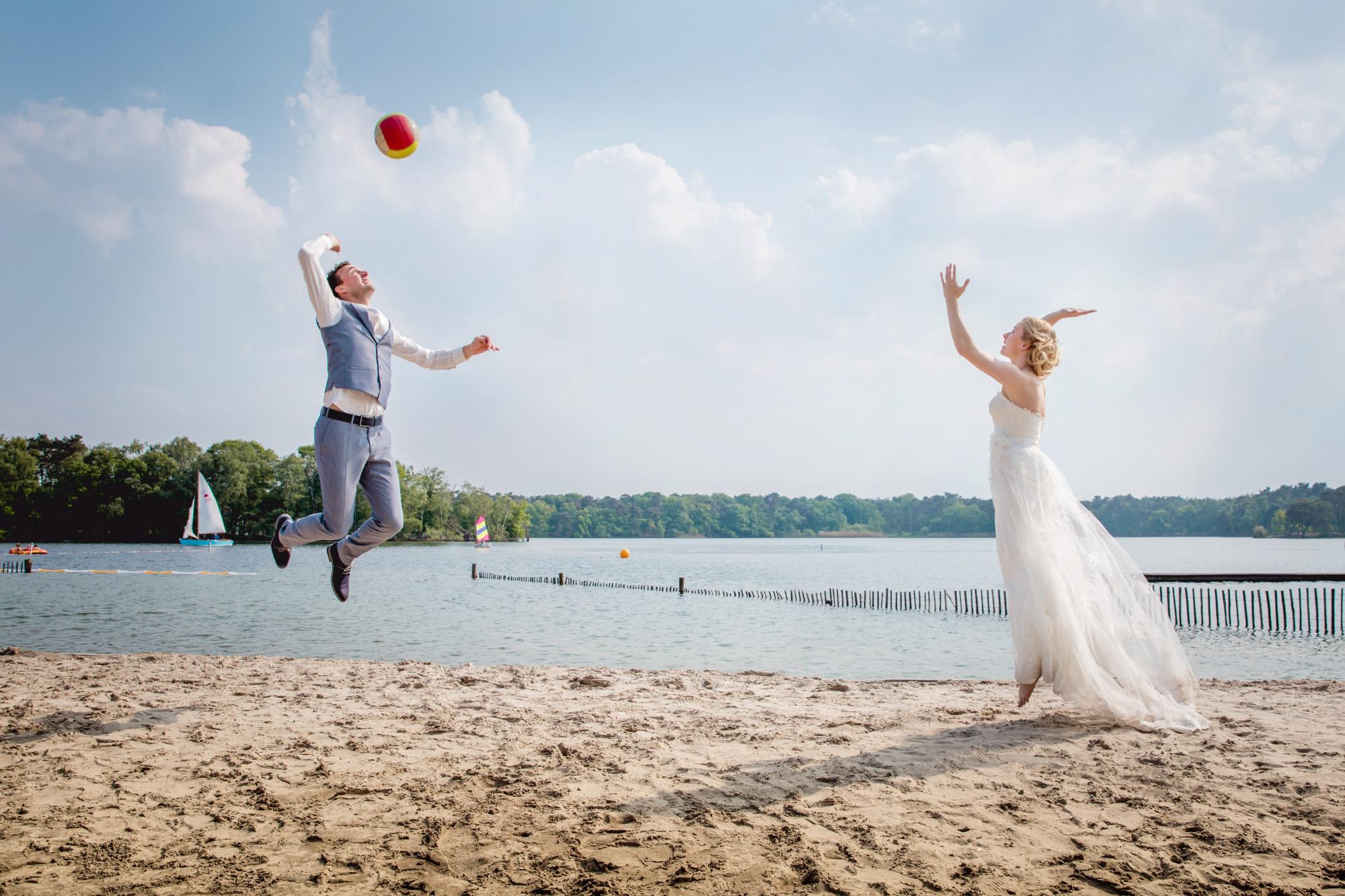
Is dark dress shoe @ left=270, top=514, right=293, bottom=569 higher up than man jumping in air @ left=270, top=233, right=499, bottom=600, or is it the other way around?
man jumping in air @ left=270, top=233, right=499, bottom=600

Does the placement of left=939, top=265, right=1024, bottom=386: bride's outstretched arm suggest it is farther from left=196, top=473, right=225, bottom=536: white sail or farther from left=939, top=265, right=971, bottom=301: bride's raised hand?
left=196, top=473, right=225, bottom=536: white sail

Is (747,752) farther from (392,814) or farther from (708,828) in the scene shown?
(392,814)

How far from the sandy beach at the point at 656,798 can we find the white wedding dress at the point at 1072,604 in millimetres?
261

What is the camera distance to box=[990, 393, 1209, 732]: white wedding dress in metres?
4.83

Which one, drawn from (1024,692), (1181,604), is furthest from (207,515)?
(1024,692)

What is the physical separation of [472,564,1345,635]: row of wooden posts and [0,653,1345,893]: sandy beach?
1806 centimetres

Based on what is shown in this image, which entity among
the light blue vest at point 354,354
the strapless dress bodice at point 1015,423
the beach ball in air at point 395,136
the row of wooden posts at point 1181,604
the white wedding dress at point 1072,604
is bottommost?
the row of wooden posts at point 1181,604

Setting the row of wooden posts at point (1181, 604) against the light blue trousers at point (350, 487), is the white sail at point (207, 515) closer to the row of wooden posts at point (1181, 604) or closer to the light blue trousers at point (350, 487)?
the row of wooden posts at point (1181, 604)

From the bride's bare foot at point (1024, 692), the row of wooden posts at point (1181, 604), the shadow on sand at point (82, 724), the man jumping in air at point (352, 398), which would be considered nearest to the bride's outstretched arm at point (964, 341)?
the bride's bare foot at point (1024, 692)

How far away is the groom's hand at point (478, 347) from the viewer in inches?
215

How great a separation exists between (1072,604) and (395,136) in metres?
5.39

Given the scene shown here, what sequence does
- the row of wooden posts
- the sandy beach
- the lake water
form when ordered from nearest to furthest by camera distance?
the sandy beach < the lake water < the row of wooden posts

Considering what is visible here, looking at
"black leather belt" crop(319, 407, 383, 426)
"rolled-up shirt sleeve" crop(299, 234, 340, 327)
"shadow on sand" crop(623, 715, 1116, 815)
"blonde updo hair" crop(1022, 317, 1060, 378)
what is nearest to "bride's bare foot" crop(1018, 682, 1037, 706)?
"shadow on sand" crop(623, 715, 1116, 815)

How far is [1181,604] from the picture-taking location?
30578 mm
